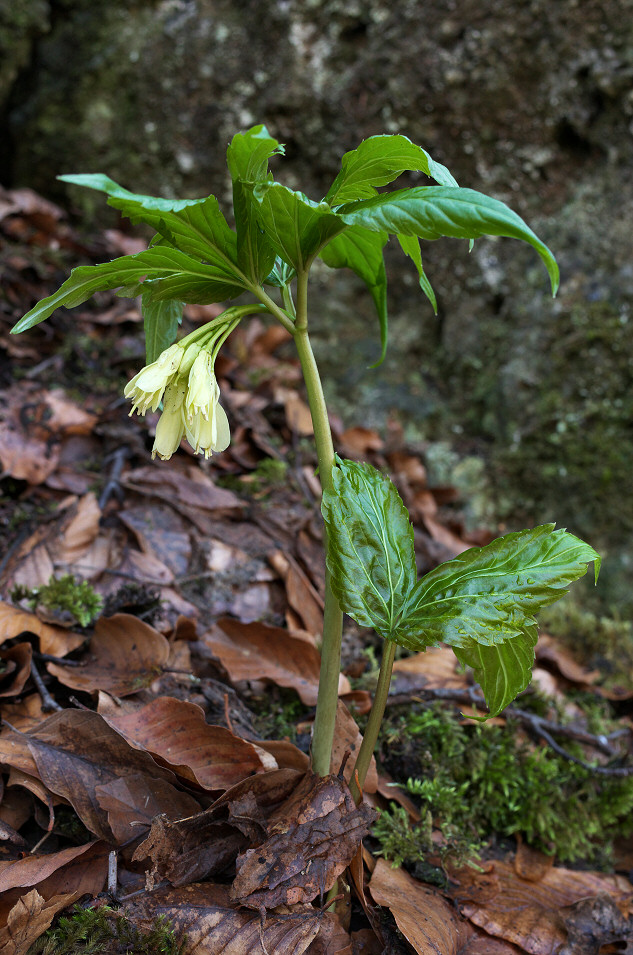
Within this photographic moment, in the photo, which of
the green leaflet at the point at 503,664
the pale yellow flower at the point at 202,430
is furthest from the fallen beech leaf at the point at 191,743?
the pale yellow flower at the point at 202,430

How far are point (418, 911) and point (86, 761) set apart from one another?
782mm

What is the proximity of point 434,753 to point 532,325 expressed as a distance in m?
2.12

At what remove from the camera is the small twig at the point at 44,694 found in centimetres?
154

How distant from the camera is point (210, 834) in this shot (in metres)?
1.28

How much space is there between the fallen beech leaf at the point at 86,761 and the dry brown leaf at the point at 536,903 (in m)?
0.80

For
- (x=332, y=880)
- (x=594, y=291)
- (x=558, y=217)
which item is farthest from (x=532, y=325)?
(x=332, y=880)

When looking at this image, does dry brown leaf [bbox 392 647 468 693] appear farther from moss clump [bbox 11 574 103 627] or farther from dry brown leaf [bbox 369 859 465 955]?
moss clump [bbox 11 574 103 627]

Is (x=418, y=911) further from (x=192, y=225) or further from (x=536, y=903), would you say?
(x=192, y=225)

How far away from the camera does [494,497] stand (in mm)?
3070

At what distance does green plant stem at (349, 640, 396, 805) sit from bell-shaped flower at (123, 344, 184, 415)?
660 mm

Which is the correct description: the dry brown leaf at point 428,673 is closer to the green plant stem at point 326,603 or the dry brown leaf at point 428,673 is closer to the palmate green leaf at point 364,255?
the green plant stem at point 326,603

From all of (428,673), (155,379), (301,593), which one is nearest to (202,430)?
(155,379)

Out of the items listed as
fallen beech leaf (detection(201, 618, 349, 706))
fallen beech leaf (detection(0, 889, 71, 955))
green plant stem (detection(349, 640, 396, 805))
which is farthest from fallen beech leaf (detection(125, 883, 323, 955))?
fallen beech leaf (detection(201, 618, 349, 706))

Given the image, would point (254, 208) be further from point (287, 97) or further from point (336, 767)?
point (287, 97)
